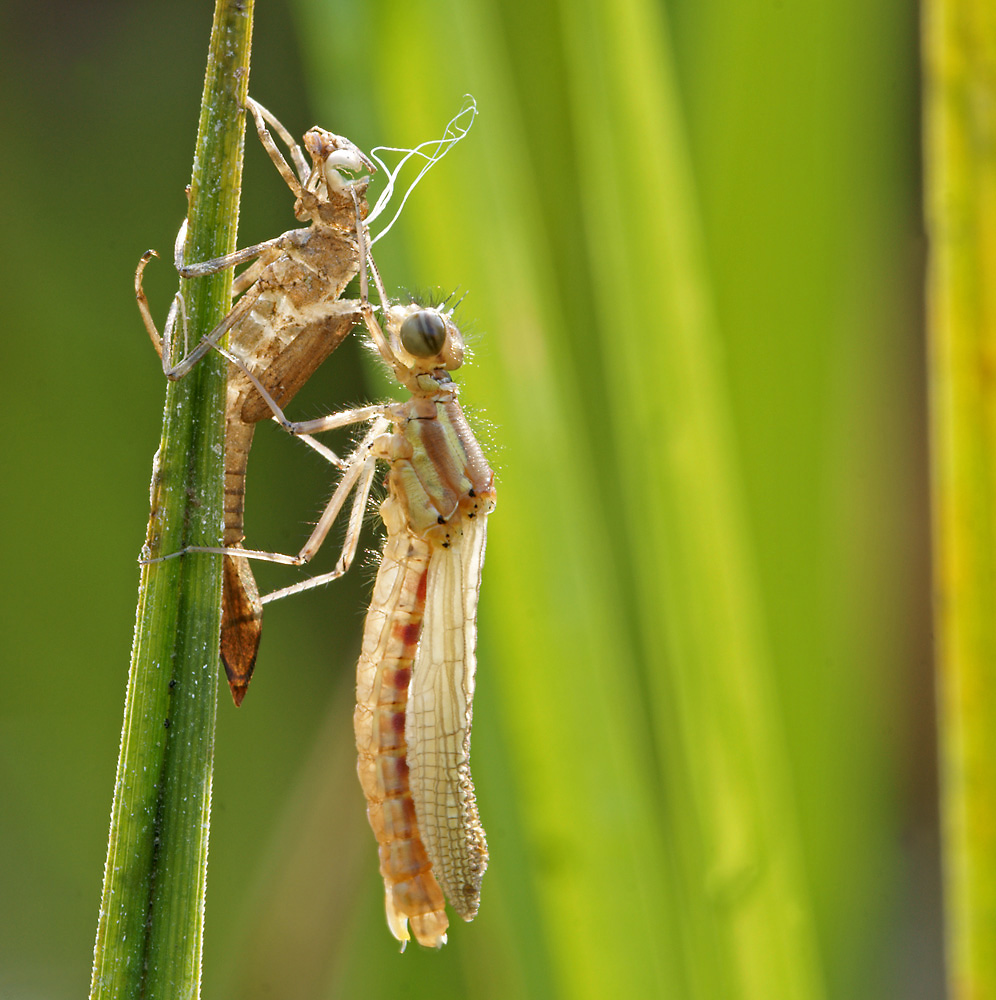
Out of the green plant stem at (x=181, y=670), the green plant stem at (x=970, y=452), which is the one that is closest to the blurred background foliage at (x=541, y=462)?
the green plant stem at (x=970, y=452)

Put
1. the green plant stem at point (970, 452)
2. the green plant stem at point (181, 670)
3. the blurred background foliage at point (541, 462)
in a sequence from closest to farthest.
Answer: the green plant stem at point (181, 670) → the green plant stem at point (970, 452) → the blurred background foliage at point (541, 462)

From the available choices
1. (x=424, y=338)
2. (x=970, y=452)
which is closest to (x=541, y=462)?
(x=424, y=338)

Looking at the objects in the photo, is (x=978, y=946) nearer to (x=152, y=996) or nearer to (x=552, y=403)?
(x=552, y=403)

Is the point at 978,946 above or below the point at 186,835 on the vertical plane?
below

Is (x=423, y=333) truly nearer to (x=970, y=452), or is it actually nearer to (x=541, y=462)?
(x=541, y=462)

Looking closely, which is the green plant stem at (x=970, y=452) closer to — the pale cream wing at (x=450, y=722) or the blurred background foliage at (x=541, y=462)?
the blurred background foliage at (x=541, y=462)

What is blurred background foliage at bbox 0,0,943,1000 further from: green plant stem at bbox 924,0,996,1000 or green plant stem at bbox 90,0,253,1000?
green plant stem at bbox 90,0,253,1000

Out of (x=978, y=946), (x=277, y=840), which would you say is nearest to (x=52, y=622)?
(x=277, y=840)

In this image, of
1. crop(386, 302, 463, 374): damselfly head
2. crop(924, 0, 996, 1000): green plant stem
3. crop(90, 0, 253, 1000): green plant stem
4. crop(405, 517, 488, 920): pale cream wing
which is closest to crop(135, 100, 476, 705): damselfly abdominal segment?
crop(386, 302, 463, 374): damselfly head
